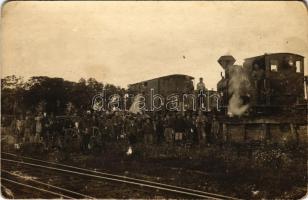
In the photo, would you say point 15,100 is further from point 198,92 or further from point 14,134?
point 198,92

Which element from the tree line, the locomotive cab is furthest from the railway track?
the locomotive cab

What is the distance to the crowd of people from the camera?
5383 millimetres

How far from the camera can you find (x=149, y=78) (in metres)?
5.32

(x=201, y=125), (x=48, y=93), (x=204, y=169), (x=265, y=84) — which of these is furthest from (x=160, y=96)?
(x=48, y=93)

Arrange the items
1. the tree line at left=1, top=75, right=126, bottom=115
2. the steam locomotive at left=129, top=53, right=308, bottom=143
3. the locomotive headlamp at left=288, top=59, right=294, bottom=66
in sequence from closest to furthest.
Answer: the locomotive headlamp at left=288, top=59, right=294, bottom=66, the steam locomotive at left=129, top=53, right=308, bottom=143, the tree line at left=1, top=75, right=126, bottom=115

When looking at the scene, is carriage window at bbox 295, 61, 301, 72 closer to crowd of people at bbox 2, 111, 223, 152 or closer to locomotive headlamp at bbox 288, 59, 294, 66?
locomotive headlamp at bbox 288, 59, 294, 66

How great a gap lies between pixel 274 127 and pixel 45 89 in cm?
301

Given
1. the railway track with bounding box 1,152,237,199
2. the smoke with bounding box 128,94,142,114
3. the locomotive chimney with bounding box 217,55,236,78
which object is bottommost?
the railway track with bounding box 1,152,237,199

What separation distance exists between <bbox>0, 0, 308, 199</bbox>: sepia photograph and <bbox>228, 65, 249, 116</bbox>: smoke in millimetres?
15

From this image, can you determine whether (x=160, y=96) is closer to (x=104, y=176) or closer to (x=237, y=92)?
(x=237, y=92)

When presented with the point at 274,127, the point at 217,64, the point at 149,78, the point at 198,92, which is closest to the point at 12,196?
the point at 149,78

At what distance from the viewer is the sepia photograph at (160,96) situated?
5.18 m

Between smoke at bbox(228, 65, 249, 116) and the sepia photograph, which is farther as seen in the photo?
smoke at bbox(228, 65, 249, 116)

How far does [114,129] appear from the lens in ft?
17.9
